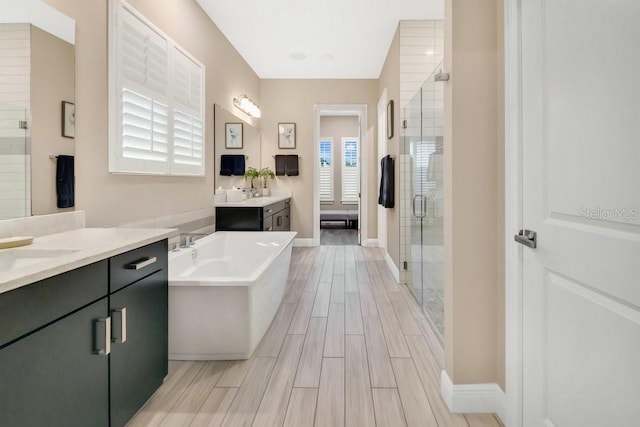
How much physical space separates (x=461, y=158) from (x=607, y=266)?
773mm

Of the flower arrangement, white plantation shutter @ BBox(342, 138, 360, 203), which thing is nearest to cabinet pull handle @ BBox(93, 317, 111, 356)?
the flower arrangement

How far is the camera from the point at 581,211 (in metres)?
1.08

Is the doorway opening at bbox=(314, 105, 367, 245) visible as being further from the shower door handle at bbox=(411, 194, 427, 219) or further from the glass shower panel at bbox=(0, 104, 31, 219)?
the glass shower panel at bbox=(0, 104, 31, 219)

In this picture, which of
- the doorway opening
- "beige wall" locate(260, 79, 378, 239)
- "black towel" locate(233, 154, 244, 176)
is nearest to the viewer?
"black towel" locate(233, 154, 244, 176)

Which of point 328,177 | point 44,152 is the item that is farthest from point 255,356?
point 328,177

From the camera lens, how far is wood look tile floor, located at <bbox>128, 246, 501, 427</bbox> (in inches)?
64.4

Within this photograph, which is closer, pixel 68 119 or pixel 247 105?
pixel 68 119

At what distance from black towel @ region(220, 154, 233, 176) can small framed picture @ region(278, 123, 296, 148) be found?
5.71ft

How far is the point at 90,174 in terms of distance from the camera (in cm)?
197

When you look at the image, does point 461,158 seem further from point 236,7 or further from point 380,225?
point 380,225

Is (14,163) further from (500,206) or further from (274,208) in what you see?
(274,208)

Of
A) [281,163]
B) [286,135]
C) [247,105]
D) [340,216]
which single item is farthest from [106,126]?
[340,216]

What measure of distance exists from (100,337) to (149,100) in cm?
183

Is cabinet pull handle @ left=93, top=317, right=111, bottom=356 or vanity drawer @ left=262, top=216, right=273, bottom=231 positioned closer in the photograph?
cabinet pull handle @ left=93, top=317, right=111, bottom=356
